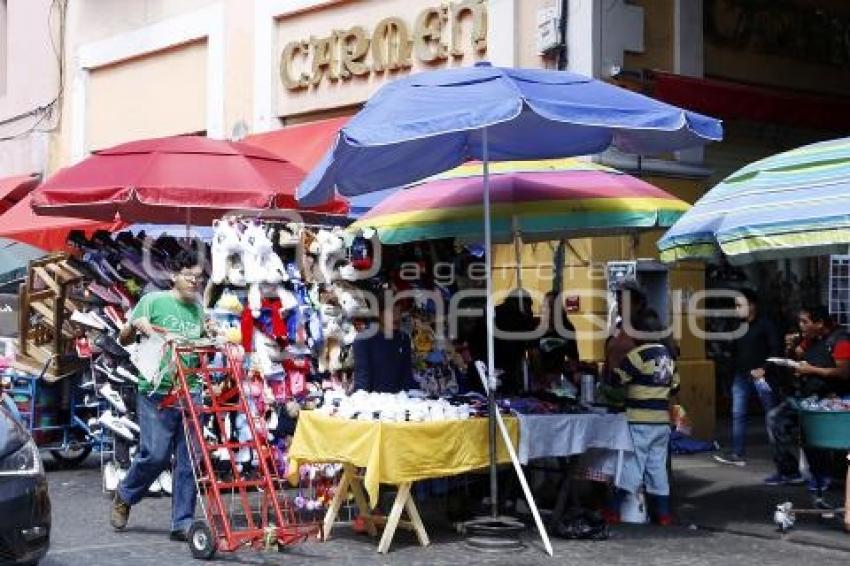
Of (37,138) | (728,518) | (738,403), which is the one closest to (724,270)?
(738,403)

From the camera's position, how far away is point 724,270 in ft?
49.5

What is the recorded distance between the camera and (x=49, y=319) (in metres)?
11.7

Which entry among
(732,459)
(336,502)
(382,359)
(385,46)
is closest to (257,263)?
(382,359)

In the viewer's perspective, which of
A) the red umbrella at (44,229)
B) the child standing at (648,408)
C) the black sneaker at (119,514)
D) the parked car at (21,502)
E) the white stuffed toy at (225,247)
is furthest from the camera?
the red umbrella at (44,229)

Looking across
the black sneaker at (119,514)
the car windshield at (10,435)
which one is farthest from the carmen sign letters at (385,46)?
the car windshield at (10,435)

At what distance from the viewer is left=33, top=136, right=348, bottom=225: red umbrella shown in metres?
9.79

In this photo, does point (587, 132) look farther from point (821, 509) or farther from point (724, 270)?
point (724, 270)

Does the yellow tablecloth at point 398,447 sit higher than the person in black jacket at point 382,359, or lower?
lower

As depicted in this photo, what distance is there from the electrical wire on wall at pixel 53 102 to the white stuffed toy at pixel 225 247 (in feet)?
43.4

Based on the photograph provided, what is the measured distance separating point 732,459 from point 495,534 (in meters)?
4.99

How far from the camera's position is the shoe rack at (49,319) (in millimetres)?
11430

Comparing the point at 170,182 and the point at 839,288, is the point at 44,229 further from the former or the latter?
the point at 839,288

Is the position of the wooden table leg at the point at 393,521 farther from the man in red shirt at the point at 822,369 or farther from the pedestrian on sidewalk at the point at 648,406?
the man in red shirt at the point at 822,369

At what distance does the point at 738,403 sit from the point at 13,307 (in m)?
8.20
